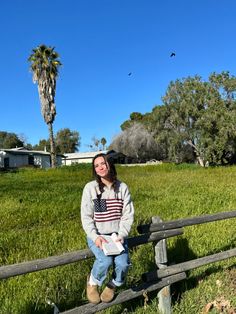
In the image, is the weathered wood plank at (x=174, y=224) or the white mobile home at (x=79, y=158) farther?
the white mobile home at (x=79, y=158)

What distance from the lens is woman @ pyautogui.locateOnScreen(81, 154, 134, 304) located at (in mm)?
4414

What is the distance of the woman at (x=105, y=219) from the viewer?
4.41m

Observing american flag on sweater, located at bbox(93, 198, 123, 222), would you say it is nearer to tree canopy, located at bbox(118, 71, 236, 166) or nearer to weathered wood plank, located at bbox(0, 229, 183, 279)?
weathered wood plank, located at bbox(0, 229, 183, 279)

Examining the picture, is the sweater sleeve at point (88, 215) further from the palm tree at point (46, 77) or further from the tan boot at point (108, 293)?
the palm tree at point (46, 77)

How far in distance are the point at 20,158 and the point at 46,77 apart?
2824cm

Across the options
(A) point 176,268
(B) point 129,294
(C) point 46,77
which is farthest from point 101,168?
(C) point 46,77

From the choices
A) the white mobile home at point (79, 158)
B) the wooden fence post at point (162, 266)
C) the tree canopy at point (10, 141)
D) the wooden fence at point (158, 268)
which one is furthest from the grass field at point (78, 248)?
the tree canopy at point (10, 141)

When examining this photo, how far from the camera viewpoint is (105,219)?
4.47m

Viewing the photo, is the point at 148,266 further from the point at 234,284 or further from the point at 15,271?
the point at 15,271

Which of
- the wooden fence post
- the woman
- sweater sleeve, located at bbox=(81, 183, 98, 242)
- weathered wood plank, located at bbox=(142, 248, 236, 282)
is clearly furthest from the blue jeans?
the wooden fence post

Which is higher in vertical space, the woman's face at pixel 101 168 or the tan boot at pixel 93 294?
the woman's face at pixel 101 168

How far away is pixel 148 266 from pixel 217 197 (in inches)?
370

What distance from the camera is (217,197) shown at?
15.7 metres

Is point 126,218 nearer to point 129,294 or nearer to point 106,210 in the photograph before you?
point 106,210
